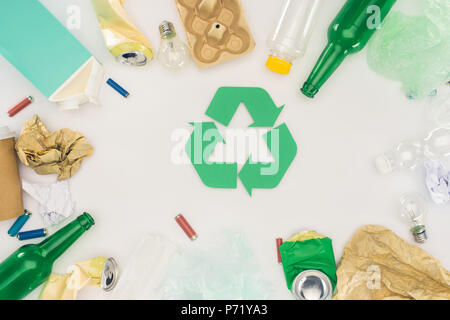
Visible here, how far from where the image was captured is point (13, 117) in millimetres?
755

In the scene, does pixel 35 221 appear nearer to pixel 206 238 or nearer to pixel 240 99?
pixel 206 238

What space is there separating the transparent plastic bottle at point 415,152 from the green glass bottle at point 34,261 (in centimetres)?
71

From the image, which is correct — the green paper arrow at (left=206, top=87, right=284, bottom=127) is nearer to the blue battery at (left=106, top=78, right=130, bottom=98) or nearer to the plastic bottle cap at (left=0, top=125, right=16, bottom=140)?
the blue battery at (left=106, top=78, right=130, bottom=98)

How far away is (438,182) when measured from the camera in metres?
0.70

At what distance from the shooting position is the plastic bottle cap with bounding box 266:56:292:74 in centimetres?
69

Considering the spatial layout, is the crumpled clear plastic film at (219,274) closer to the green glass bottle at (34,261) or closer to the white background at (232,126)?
the white background at (232,126)

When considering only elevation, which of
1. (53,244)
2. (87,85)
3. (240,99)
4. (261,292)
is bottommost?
(261,292)

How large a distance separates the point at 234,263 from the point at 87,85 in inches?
21.0

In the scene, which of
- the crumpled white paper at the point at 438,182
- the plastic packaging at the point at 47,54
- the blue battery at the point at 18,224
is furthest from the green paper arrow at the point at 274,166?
the blue battery at the point at 18,224

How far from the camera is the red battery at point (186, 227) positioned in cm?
72

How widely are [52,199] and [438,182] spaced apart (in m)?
0.91

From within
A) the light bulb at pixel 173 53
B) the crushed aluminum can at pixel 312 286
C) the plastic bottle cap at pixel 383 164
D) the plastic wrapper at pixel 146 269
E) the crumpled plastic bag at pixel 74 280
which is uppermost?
the light bulb at pixel 173 53
